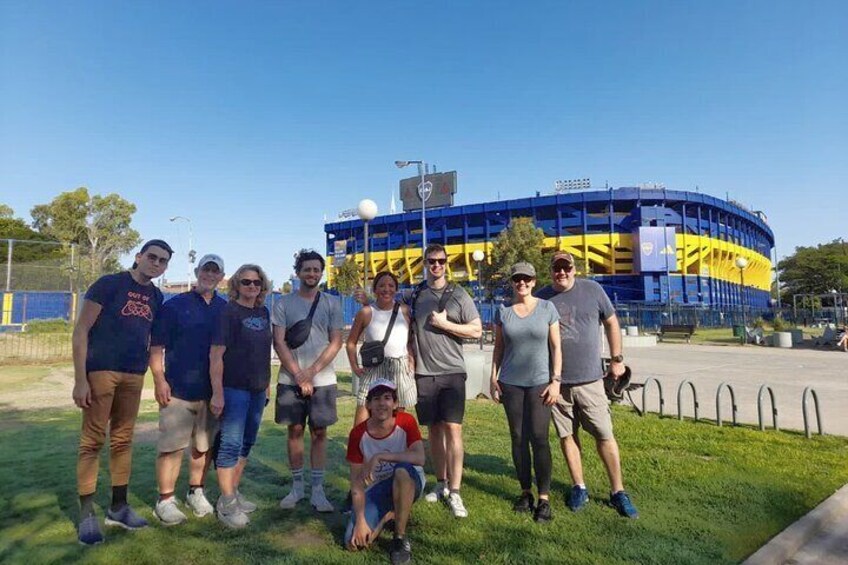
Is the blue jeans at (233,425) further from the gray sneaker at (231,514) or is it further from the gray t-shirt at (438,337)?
the gray t-shirt at (438,337)

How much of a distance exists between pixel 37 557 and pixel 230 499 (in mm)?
1128

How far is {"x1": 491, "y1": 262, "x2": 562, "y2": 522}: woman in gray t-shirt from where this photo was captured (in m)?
3.68

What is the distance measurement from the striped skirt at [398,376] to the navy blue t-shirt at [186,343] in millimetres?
1186

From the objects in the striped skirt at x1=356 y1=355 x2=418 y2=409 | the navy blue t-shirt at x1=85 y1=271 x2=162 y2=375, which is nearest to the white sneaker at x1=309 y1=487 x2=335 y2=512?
the striped skirt at x1=356 y1=355 x2=418 y2=409

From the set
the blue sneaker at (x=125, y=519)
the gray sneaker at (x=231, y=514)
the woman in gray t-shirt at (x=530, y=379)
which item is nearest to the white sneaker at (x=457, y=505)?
the woman in gray t-shirt at (x=530, y=379)

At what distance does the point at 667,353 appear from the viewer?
18625 millimetres

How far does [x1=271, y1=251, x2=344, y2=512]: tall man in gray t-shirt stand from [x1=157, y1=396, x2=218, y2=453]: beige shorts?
551mm

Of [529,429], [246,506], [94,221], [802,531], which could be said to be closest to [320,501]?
[246,506]

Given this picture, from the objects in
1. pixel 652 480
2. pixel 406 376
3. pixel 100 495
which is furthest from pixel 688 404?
pixel 100 495

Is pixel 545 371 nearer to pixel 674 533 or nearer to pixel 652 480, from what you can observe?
pixel 674 533

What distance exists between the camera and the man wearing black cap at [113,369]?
328 centimetres

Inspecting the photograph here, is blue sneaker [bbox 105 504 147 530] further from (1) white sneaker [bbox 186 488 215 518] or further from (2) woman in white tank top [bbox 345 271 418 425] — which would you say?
(2) woman in white tank top [bbox 345 271 418 425]

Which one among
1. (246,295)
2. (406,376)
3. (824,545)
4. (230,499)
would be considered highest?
(246,295)

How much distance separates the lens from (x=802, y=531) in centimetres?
336
